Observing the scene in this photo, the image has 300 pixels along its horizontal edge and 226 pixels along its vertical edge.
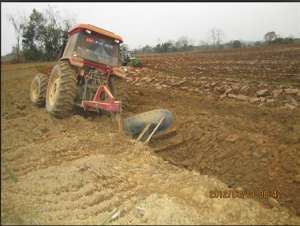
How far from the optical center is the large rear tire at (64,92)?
6.54m

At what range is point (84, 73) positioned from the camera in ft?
23.3

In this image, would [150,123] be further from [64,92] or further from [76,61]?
[76,61]

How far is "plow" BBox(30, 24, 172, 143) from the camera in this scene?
656 cm

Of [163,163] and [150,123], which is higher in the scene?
[150,123]

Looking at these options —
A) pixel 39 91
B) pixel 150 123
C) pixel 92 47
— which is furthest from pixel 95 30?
pixel 150 123

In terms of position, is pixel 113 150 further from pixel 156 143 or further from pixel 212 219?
pixel 212 219

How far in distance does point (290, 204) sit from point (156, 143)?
266 centimetres

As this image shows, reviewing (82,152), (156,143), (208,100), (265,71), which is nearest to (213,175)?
(156,143)

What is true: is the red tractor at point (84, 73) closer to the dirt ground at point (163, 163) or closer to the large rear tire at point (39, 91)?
the large rear tire at point (39, 91)

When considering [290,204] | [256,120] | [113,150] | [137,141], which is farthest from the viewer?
[256,120]


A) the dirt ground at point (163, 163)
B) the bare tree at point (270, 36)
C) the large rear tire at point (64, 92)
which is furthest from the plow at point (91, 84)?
the bare tree at point (270, 36)

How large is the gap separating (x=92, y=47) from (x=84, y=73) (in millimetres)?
623

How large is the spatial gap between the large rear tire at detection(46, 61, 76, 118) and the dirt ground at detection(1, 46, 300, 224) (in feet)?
0.68

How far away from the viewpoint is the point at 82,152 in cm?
524
